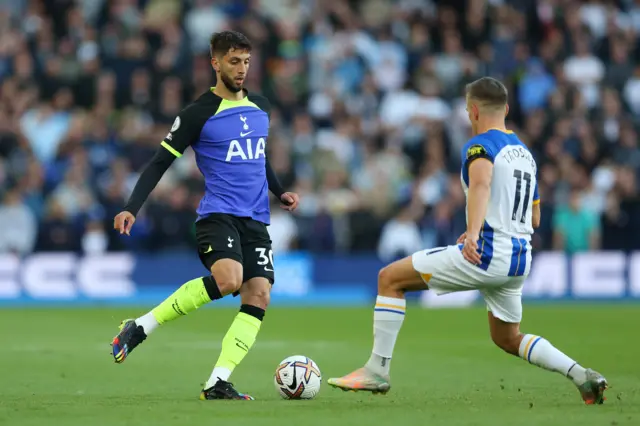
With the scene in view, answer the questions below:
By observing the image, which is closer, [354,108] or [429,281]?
[429,281]

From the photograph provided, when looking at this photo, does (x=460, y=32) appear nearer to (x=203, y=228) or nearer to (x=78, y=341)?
(x=78, y=341)

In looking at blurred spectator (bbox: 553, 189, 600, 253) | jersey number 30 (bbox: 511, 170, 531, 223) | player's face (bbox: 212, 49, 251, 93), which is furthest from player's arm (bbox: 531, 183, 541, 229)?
blurred spectator (bbox: 553, 189, 600, 253)

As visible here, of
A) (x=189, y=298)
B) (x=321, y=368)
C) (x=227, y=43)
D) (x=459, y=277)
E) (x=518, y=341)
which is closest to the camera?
(x=459, y=277)

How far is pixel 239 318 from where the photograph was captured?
8586 millimetres

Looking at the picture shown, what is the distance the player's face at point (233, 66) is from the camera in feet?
28.5

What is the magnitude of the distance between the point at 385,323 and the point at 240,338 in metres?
1.02

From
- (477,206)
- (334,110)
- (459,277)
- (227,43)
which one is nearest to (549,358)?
(459,277)

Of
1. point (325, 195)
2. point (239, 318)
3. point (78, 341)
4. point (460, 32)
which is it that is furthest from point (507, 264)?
point (460, 32)

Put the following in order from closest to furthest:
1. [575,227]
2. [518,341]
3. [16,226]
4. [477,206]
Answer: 1. [477,206]
2. [518,341]
3. [16,226]
4. [575,227]

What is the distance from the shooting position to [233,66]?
8727 millimetres

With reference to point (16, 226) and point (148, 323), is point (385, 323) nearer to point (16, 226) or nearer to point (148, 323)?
point (148, 323)

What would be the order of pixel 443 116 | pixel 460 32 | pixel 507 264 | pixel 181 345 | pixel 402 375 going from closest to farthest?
pixel 507 264 < pixel 402 375 < pixel 181 345 < pixel 443 116 < pixel 460 32

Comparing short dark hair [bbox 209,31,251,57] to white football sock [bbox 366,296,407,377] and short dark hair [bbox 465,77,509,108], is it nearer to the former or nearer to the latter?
short dark hair [bbox 465,77,509,108]

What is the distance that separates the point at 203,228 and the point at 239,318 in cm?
69
